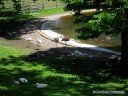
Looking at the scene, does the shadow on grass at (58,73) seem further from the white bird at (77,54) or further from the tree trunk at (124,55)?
the tree trunk at (124,55)

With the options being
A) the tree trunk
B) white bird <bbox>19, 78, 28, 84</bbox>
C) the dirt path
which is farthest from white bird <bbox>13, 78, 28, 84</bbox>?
the dirt path

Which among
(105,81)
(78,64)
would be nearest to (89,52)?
(78,64)

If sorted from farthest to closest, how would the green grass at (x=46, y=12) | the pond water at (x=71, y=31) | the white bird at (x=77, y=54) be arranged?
the green grass at (x=46, y=12)
the pond water at (x=71, y=31)
the white bird at (x=77, y=54)

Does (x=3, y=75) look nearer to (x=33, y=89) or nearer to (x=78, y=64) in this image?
(x=33, y=89)

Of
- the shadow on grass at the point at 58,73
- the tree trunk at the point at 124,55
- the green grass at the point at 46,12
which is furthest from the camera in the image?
the green grass at the point at 46,12

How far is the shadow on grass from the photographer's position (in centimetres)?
1437

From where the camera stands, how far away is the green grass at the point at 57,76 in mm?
14266

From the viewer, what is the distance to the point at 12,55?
23141 mm

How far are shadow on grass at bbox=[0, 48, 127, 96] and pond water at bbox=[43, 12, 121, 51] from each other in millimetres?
4314

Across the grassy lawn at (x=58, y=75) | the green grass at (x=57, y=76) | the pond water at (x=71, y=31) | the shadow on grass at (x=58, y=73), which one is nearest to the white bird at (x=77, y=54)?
the shadow on grass at (x=58, y=73)

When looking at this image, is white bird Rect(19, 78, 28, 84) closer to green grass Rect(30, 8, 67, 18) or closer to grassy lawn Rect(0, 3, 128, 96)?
grassy lawn Rect(0, 3, 128, 96)

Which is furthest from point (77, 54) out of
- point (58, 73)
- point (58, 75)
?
point (58, 75)

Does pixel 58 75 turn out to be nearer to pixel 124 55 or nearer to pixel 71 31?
pixel 124 55

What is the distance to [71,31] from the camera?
36.5m
